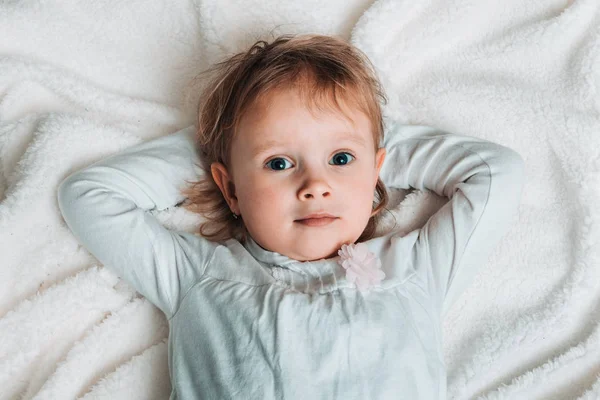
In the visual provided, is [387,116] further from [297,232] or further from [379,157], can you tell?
[297,232]

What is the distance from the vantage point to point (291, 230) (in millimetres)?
1207

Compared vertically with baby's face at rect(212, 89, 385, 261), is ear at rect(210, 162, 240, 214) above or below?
below

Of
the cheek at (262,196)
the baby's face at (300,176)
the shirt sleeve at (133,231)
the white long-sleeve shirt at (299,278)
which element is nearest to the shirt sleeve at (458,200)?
the white long-sleeve shirt at (299,278)

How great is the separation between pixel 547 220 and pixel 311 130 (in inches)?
18.7

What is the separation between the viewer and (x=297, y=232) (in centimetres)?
121

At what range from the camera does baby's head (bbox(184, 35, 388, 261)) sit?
1.21 metres

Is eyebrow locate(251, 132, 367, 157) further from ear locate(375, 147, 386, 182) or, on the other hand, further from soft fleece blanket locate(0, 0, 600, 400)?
soft fleece blanket locate(0, 0, 600, 400)

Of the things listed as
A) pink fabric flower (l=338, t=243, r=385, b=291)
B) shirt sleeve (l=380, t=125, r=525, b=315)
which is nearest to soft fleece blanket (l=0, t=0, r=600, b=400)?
shirt sleeve (l=380, t=125, r=525, b=315)

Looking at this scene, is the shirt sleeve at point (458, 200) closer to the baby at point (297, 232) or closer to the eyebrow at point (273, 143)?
the baby at point (297, 232)

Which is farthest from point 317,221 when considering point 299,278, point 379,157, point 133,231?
point 133,231

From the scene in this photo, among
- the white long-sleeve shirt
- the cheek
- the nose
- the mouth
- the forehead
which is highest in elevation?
the forehead

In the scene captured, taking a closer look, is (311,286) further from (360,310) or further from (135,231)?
(135,231)

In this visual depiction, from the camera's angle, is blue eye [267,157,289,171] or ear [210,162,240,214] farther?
ear [210,162,240,214]

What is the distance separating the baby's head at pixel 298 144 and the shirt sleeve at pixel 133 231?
4.4 inches
